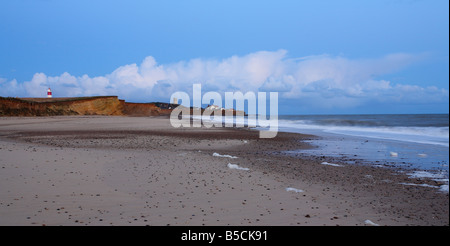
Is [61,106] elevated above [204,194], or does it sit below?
above

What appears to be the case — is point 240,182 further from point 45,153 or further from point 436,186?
point 45,153

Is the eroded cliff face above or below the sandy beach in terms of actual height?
above

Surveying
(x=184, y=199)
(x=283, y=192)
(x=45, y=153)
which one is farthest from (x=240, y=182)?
(x=45, y=153)

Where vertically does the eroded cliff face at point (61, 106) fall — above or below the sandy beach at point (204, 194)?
above

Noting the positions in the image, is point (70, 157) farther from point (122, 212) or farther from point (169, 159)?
point (122, 212)

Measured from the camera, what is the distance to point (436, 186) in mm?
6996

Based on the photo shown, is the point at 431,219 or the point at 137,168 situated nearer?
the point at 431,219

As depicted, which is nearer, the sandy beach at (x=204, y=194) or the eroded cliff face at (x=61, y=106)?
the sandy beach at (x=204, y=194)

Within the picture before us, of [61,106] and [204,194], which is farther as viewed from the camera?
[61,106]

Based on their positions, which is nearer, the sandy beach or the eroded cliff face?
the sandy beach
